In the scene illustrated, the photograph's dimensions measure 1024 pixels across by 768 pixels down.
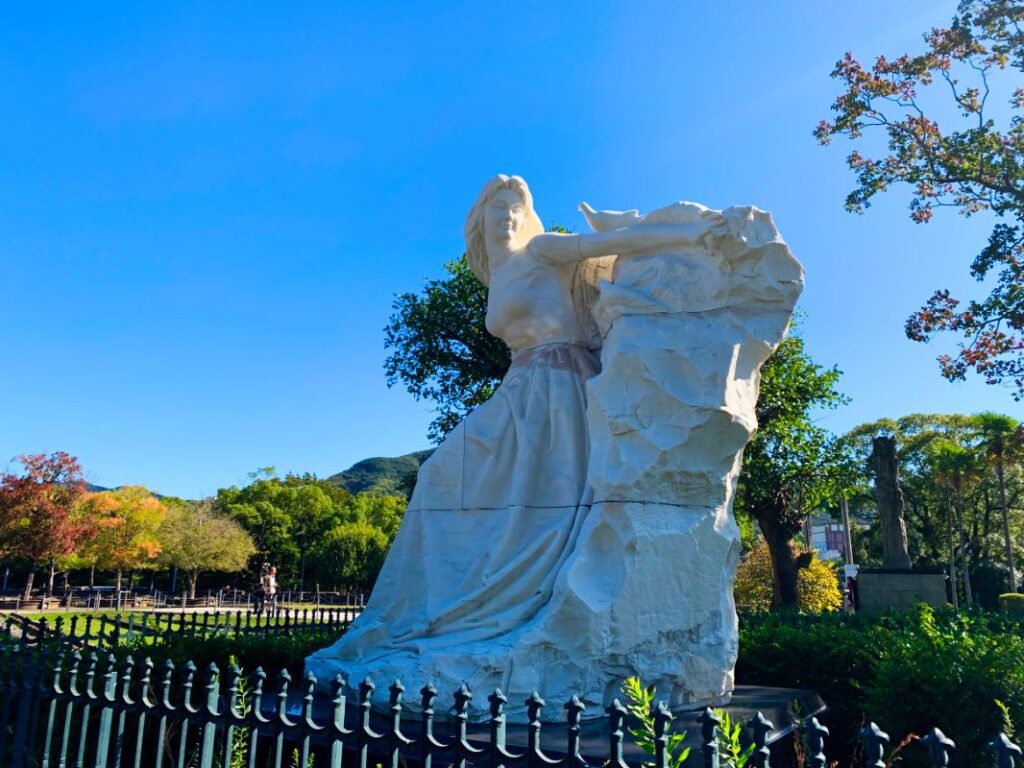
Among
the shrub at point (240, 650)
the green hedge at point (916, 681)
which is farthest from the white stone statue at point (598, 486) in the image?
the shrub at point (240, 650)

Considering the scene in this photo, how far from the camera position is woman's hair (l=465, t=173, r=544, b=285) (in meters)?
5.78

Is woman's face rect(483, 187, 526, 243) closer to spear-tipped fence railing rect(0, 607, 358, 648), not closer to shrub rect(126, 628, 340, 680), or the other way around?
shrub rect(126, 628, 340, 680)

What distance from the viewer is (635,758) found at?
3500mm

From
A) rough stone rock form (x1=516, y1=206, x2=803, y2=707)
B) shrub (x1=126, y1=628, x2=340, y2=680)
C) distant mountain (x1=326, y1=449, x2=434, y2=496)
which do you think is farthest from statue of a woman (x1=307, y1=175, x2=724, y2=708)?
distant mountain (x1=326, y1=449, x2=434, y2=496)

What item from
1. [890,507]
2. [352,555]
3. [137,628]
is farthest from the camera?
[352,555]

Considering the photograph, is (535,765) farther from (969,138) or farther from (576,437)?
(969,138)

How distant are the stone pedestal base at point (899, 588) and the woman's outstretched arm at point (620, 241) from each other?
15100mm

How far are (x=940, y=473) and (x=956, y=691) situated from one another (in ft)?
95.8

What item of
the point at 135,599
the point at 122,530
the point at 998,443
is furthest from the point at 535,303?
the point at 122,530

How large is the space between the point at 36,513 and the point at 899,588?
93.7 feet

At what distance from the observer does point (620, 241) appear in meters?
5.14

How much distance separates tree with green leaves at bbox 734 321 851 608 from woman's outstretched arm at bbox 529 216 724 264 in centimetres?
1252

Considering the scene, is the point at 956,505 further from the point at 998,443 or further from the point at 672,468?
the point at 672,468

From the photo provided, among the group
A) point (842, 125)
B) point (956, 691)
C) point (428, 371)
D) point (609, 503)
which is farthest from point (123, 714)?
point (428, 371)
